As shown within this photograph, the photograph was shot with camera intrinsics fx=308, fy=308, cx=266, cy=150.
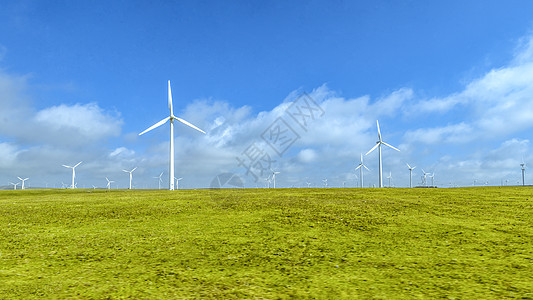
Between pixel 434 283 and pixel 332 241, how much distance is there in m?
5.18

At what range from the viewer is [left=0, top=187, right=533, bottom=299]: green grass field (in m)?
7.57

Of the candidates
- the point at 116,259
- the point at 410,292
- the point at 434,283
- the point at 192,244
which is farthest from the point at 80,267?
the point at 434,283

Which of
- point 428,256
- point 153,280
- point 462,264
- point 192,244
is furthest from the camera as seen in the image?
point 192,244

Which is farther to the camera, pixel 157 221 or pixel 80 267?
pixel 157 221

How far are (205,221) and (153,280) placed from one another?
9.16 meters

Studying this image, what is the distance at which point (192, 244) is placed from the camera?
12.6 metres

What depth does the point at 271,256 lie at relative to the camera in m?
10.7

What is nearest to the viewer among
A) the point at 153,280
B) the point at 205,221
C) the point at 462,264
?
the point at 153,280

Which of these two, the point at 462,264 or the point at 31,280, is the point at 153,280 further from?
the point at 462,264

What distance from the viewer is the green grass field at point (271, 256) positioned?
757cm

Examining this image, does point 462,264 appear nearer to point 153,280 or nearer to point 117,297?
point 153,280

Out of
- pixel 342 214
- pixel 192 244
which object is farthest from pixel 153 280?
pixel 342 214

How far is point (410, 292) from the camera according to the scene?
7.15m

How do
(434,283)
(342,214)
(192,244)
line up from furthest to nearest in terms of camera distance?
(342,214), (192,244), (434,283)
